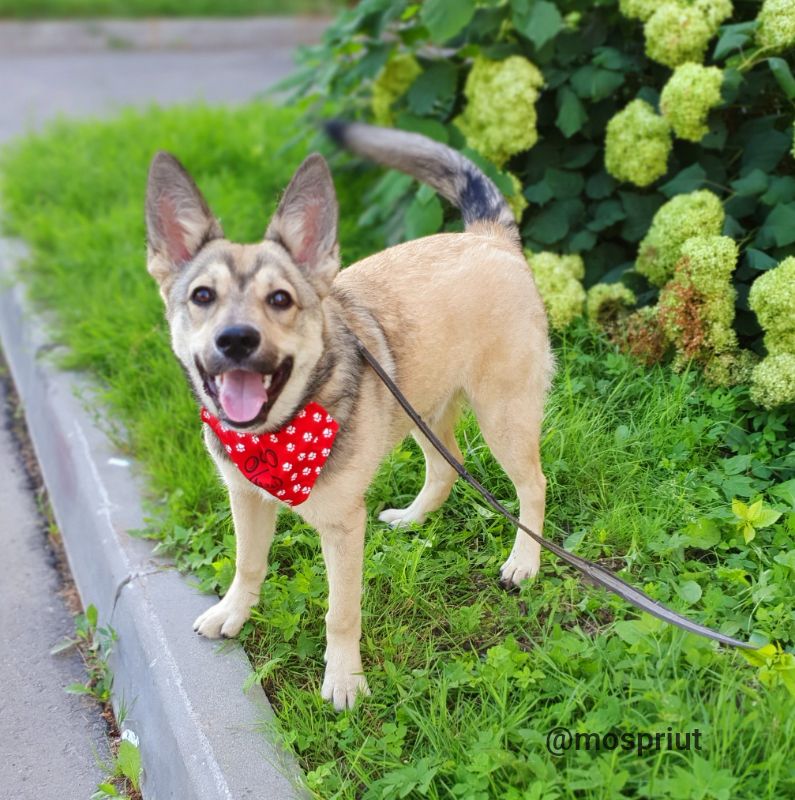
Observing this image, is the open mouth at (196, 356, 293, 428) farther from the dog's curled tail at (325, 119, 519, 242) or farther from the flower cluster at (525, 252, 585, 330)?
the flower cluster at (525, 252, 585, 330)

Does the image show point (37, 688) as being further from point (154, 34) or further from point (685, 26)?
point (154, 34)

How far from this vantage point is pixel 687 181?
432 cm

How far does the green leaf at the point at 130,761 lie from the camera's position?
287 centimetres

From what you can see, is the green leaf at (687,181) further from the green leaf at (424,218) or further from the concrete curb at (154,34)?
the concrete curb at (154,34)

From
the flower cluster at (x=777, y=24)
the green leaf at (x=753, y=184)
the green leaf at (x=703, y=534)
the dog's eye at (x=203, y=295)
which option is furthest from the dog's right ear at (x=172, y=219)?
the flower cluster at (x=777, y=24)

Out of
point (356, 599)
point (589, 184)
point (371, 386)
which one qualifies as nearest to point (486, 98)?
point (589, 184)

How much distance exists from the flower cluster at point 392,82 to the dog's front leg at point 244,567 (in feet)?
9.64

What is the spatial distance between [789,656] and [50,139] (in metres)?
6.67

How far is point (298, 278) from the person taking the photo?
9.27 feet

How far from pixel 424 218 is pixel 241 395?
2.30 metres

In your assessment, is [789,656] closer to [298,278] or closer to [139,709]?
[298,278]

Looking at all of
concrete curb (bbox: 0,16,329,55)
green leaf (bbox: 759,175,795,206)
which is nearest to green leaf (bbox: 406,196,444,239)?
green leaf (bbox: 759,175,795,206)

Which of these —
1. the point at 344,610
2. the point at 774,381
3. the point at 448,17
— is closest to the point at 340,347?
the point at 344,610
